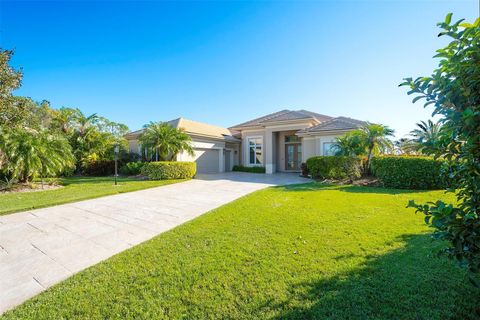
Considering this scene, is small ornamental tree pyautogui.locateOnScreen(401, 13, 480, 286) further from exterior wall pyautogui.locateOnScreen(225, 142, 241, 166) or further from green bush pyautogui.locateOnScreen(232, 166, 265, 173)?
exterior wall pyautogui.locateOnScreen(225, 142, 241, 166)

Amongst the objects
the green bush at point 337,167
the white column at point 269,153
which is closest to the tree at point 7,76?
the white column at point 269,153

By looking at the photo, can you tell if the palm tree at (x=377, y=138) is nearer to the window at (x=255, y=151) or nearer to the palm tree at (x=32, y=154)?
the window at (x=255, y=151)

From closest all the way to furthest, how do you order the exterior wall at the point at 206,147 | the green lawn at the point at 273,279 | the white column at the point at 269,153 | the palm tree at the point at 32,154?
the green lawn at the point at 273,279, the palm tree at the point at 32,154, the exterior wall at the point at 206,147, the white column at the point at 269,153

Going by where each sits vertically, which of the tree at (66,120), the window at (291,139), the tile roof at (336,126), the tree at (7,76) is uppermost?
the tree at (7,76)

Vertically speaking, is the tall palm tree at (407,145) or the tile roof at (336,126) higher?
the tile roof at (336,126)

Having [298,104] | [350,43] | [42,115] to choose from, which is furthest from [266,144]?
[42,115]

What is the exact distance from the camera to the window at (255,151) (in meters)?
21.3

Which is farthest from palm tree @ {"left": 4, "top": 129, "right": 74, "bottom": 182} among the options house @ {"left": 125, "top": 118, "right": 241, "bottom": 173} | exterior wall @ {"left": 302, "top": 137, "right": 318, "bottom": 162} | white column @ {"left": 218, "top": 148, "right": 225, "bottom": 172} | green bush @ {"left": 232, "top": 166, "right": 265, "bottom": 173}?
exterior wall @ {"left": 302, "top": 137, "right": 318, "bottom": 162}

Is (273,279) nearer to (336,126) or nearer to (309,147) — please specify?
(336,126)

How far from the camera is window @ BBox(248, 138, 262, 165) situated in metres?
21.3

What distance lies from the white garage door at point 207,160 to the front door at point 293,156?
7303 mm

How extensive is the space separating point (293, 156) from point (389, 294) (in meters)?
18.8

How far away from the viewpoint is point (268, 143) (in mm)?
19656

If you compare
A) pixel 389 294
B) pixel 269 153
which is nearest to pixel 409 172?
pixel 389 294
